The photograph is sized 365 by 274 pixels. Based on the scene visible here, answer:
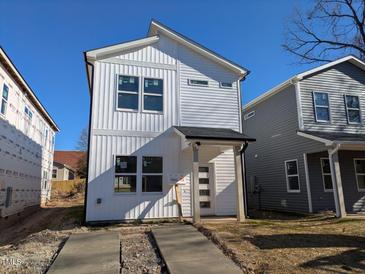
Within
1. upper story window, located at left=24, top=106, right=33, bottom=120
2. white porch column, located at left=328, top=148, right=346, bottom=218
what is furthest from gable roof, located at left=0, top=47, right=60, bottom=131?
white porch column, located at left=328, top=148, right=346, bottom=218

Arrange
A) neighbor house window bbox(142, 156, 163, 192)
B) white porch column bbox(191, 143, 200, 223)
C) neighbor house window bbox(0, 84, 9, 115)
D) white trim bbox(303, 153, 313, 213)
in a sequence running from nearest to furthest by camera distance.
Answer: white porch column bbox(191, 143, 200, 223), neighbor house window bbox(142, 156, 163, 192), neighbor house window bbox(0, 84, 9, 115), white trim bbox(303, 153, 313, 213)

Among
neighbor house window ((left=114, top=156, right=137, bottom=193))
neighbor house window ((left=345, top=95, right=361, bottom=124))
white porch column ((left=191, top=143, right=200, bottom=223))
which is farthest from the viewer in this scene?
neighbor house window ((left=345, top=95, right=361, bottom=124))

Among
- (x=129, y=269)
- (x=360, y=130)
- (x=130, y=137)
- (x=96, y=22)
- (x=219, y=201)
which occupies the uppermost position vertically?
(x=96, y=22)

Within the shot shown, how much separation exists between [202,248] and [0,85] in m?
10.8

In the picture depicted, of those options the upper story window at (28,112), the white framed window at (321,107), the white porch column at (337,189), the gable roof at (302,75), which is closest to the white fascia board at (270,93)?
the gable roof at (302,75)

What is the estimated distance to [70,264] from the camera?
4871mm

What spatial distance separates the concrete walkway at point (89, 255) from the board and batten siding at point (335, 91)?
33.4 feet

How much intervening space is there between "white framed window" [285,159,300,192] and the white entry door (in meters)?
4.62

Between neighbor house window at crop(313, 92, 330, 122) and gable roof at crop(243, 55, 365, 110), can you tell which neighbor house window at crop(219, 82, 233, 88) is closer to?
gable roof at crop(243, 55, 365, 110)

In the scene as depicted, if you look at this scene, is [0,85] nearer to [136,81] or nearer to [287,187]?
[136,81]

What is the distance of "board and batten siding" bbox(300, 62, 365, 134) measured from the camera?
12883 millimetres

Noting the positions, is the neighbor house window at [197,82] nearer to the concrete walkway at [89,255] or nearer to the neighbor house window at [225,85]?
the neighbor house window at [225,85]

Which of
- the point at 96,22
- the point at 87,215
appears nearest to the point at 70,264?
the point at 87,215

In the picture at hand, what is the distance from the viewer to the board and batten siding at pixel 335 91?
42.3 ft
